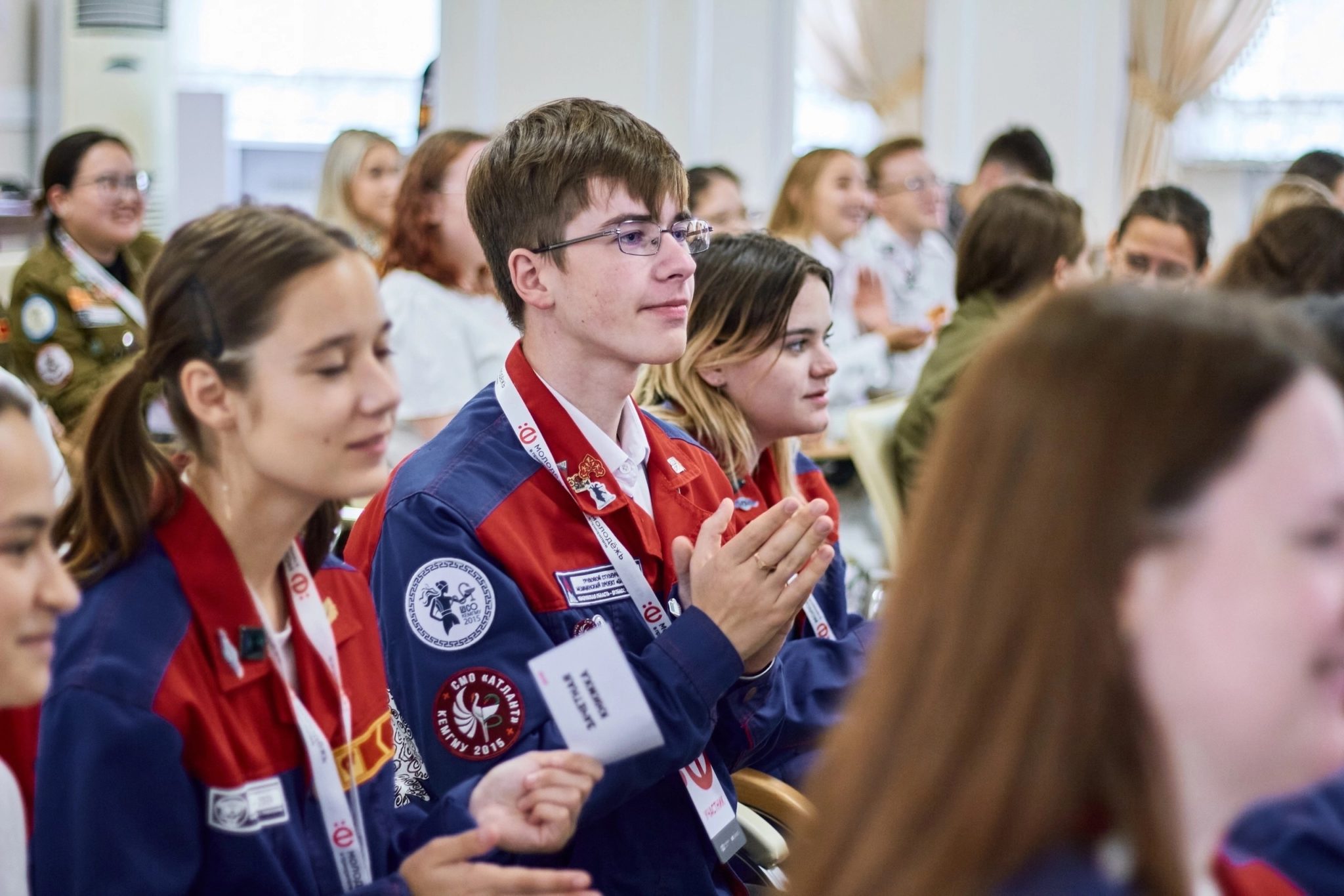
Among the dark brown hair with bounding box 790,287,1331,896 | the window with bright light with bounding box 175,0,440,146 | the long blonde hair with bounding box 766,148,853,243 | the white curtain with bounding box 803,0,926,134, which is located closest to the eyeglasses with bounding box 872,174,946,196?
the long blonde hair with bounding box 766,148,853,243

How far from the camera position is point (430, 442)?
1.82 meters

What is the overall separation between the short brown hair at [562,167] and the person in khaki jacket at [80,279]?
2.66 m

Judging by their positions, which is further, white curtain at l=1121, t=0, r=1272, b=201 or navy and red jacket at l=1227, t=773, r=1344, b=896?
white curtain at l=1121, t=0, r=1272, b=201

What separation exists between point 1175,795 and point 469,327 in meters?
3.01

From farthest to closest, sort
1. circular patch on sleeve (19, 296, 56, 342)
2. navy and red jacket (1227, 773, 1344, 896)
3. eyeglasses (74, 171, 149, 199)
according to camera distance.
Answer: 1. eyeglasses (74, 171, 149, 199)
2. circular patch on sleeve (19, 296, 56, 342)
3. navy and red jacket (1227, 773, 1344, 896)

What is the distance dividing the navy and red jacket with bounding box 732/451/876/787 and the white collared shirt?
0.96ft

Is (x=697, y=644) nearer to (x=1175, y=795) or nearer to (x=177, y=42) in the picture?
(x=1175, y=795)

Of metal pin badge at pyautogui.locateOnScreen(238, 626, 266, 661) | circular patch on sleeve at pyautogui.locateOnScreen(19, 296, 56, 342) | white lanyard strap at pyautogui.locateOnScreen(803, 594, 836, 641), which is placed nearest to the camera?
metal pin badge at pyautogui.locateOnScreen(238, 626, 266, 661)

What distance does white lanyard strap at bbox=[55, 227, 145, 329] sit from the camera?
4547 millimetres

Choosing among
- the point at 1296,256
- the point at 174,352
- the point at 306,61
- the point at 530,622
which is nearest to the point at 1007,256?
the point at 1296,256

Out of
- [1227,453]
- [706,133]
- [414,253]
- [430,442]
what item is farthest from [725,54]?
[1227,453]

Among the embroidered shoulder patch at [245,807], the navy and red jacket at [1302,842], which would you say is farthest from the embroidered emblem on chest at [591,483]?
the navy and red jacket at [1302,842]

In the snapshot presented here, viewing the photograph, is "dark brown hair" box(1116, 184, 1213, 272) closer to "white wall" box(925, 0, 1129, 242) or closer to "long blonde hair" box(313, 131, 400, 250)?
"long blonde hair" box(313, 131, 400, 250)

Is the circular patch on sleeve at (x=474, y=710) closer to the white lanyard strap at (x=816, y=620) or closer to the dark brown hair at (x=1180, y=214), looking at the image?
the white lanyard strap at (x=816, y=620)
